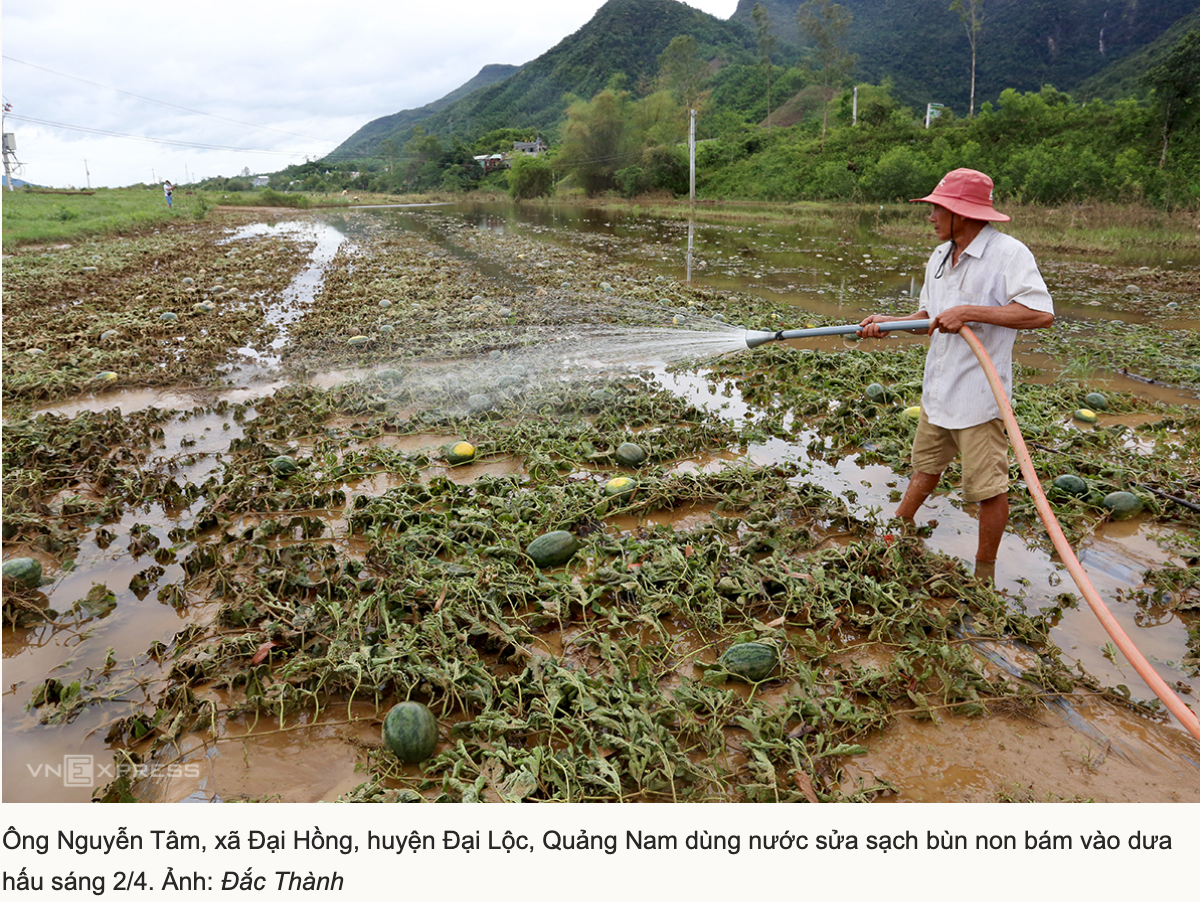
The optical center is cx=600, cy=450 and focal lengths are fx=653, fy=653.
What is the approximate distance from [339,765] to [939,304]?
12.2ft

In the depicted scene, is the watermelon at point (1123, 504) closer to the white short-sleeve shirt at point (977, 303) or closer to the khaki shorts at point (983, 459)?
the khaki shorts at point (983, 459)

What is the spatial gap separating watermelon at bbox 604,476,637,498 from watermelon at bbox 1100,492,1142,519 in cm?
314

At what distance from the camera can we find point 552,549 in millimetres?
3668

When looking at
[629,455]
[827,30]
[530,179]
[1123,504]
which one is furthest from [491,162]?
[1123,504]

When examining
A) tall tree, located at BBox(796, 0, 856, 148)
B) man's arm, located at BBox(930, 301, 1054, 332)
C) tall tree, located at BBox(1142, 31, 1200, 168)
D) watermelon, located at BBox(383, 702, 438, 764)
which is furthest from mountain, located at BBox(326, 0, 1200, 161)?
watermelon, located at BBox(383, 702, 438, 764)

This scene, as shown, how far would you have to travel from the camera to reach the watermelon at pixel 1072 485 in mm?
4508

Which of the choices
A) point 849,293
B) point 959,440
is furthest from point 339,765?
point 849,293

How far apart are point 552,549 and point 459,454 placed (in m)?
1.68

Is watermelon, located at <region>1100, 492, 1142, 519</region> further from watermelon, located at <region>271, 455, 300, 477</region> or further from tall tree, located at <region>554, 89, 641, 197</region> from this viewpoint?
tall tree, located at <region>554, 89, 641, 197</region>

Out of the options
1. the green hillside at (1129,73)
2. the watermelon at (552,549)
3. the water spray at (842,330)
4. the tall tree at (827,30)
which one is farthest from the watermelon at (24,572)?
the green hillside at (1129,73)

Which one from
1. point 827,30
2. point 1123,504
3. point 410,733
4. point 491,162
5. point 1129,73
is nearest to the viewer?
point 410,733

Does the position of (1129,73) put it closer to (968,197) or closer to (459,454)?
(968,197)

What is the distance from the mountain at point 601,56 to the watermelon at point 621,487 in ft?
454

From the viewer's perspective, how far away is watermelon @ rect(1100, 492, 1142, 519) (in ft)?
14.1
